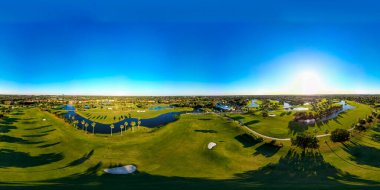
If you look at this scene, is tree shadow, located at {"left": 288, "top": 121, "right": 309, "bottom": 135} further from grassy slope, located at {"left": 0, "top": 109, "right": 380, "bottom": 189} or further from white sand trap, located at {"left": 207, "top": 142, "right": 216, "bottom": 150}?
Answer: white sand trap, located at {"left": 207, "top": 142, "right": 216, "bottom": 150}

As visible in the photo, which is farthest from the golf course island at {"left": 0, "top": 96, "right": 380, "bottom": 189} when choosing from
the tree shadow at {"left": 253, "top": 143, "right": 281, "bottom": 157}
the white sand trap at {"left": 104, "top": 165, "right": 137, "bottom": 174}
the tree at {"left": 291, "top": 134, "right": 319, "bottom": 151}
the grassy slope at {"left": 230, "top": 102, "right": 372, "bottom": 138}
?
the grassy slope at {"left": 230, "top": 102, "right": 372, "bottom": 138}

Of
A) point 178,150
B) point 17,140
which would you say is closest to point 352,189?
point 178,150

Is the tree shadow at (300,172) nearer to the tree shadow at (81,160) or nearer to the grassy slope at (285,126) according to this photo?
the grassy slope at (285,126)

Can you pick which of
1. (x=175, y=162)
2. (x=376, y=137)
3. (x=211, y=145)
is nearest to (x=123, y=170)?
(x=175, y=162)

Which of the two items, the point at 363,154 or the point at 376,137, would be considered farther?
the point at 376,137

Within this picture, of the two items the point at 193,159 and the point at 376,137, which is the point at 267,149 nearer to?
the point at 193,159

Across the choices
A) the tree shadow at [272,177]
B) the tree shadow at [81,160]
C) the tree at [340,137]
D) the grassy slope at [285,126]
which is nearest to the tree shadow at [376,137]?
the tree at [340,137]

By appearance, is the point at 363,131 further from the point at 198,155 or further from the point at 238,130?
the point at 198,155
